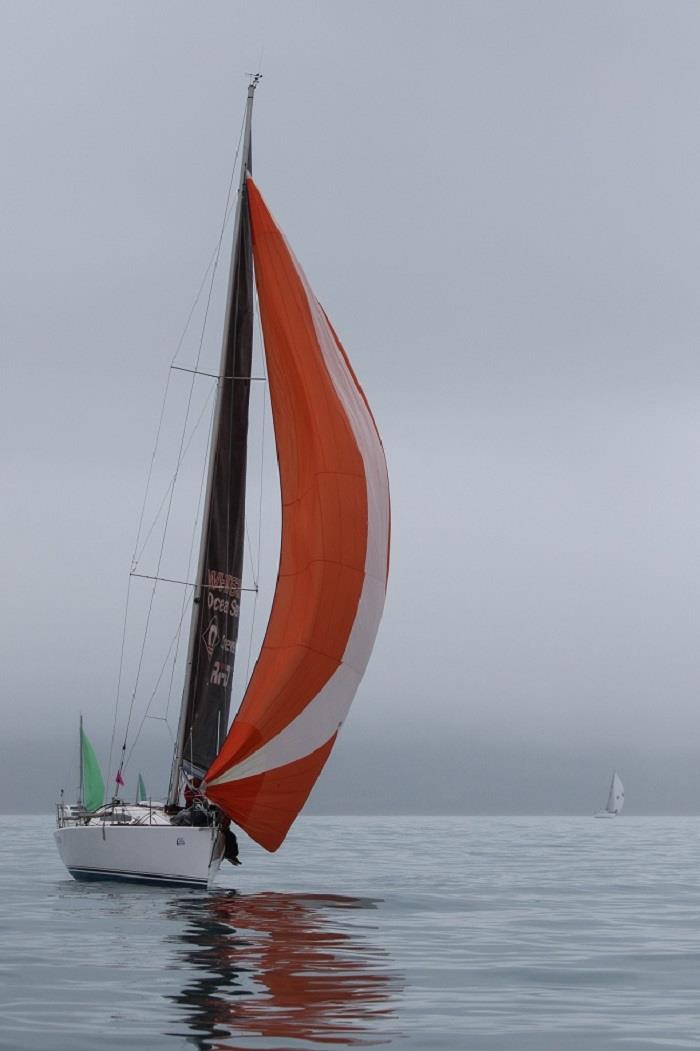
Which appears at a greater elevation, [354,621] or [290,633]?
[354,621]

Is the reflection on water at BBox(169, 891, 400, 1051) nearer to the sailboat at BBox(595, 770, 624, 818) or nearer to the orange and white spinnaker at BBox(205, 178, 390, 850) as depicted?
the orange and white spinnaker at BBox(205, 178, 390, 850)

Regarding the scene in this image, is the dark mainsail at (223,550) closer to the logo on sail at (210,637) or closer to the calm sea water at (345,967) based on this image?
the logo on sail at (210,637)

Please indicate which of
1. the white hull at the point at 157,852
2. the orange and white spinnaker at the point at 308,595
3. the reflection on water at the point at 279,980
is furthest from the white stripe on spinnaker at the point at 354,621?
the reflection on water at the point at 279,980

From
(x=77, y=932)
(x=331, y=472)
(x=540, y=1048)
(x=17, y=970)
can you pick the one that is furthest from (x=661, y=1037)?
(x=331, y=472)

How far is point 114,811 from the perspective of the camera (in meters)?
30.9

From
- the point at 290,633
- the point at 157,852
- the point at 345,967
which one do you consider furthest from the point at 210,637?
the point at 345,967

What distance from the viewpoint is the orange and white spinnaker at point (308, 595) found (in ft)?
89.4

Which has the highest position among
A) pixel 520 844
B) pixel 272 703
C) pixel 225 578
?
pixel 225 578

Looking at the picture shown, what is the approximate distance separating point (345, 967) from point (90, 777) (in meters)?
59.4

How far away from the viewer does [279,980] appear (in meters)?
17.4

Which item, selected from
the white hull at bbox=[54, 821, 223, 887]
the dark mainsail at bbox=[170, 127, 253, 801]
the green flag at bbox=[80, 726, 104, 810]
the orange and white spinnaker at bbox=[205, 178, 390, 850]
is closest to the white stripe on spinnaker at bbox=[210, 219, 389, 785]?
the orange and white spinnaker at bbox=[205, 178, 390, 850]

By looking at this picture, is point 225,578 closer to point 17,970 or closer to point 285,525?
point 285,525

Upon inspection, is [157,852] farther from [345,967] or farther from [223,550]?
[345,967]

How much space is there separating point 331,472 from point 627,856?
37552mm
